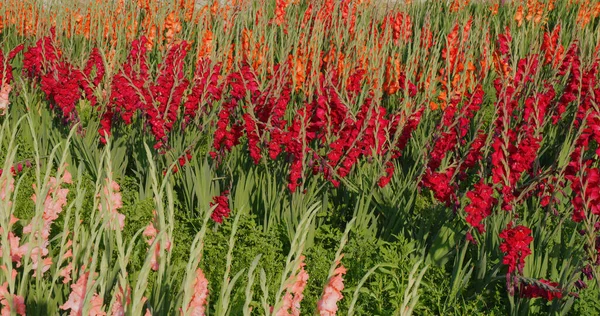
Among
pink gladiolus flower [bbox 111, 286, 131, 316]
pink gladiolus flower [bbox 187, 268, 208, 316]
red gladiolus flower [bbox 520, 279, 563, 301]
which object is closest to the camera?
pink gladiolus flower [bbox 111, 286, 131, 316]

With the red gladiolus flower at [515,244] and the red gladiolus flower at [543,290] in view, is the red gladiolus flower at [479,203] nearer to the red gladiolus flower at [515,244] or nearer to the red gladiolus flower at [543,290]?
the red gladiolus flower at [515,244]

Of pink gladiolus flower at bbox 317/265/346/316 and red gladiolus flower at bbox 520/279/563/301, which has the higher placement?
pink gladiolus flower at bbox 317/265/346/316

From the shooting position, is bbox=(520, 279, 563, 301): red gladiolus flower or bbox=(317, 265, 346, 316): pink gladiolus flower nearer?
bbox=(317, 265, 346, 316): pink gladiolus flower

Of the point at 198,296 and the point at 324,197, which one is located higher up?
the point at 198,296

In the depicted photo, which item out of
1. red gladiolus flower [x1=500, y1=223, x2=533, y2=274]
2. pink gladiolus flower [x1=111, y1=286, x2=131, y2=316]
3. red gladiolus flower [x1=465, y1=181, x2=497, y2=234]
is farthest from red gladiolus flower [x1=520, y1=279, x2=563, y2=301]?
pink gladiolus flower [x1=111, y1=286, x2=131, y2=316]

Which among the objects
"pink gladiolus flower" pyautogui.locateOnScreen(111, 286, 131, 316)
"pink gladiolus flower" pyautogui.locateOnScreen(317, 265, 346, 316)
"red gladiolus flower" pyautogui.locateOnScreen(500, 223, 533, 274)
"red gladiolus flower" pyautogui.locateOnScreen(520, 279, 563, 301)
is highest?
"pink gladiolus flower" pyautogui.locateOnScreen(317, 265, 346, 316)

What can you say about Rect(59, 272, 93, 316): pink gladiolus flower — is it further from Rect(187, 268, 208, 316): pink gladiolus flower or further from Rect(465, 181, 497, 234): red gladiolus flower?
Rect(465, 181, 497, 234): red gladiolus flower

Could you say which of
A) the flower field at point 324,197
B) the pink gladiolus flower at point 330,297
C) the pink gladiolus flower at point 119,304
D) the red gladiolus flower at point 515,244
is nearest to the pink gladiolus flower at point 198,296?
the flower field at point 324,197

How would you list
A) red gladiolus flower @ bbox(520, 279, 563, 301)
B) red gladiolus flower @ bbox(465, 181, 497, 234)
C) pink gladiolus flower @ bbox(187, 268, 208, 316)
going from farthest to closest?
red gladiolus flower @ bbox(465, 181, 497, 234) → red gladiolus flower @ bbox(520, 279, 563, 301) → pink gladiolus flower @ bbox(187, 268, 208, 316)

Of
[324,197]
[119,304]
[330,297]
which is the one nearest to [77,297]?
[119,304]

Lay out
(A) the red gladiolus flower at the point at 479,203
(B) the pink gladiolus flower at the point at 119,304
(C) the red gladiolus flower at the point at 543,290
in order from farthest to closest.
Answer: (A) the red gladiolus flower at the point at 479,203, (C) the red gladiolus flower at the point at 543,290, (B) the pink gladiolus flower at the point at 119,304

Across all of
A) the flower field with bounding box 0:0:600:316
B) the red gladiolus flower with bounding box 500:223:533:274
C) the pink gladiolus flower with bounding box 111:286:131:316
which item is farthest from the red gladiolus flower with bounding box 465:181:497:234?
the pink gladiolus flower with bounding box 111:286:131:316

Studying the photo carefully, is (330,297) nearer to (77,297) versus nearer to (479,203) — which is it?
(77,297)

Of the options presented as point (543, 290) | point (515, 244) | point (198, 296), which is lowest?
point (543, 290)
